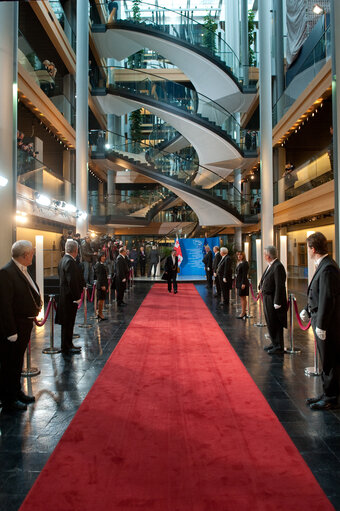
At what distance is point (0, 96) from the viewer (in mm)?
5309

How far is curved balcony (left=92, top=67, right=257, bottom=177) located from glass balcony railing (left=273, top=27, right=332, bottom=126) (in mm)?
2528

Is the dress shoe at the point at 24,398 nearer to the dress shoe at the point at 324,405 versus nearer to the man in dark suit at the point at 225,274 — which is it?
the dress shoe at the point at 324,405

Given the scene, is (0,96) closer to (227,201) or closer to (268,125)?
(268,125)

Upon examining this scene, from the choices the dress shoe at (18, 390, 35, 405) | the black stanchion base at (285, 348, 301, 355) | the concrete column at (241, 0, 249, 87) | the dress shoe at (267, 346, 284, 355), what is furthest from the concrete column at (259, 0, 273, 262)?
the dress shoe at (18, 390, 35, 405)

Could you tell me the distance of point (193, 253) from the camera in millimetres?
20797

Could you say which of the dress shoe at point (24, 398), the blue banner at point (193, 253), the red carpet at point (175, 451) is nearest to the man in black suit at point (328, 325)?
the red carpet at point (175, 451)

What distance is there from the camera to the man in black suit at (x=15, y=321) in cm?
412

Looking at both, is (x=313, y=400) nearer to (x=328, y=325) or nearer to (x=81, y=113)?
(x=328, y=325)

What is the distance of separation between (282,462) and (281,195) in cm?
1719

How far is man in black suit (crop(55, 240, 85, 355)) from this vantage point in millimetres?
6383

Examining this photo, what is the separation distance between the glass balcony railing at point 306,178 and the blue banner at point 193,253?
376 cm

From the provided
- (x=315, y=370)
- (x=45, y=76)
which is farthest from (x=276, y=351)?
(x=45, y=76)

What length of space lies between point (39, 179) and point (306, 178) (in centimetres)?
985

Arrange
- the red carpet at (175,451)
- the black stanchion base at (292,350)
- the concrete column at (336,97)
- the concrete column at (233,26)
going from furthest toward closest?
1. the concrete column at (233,26)
2. the black stanchion base at (292,350)
3. the concrete column at (336,97)
4. the red carpet at (175,451)
